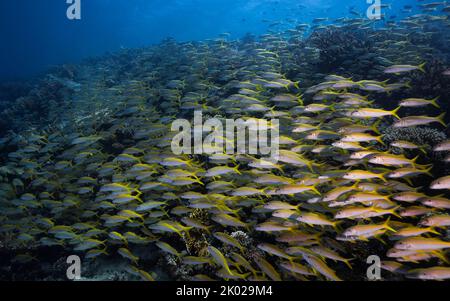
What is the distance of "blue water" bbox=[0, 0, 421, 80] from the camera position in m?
62.3

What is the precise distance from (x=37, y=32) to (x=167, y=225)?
139903 millimetres

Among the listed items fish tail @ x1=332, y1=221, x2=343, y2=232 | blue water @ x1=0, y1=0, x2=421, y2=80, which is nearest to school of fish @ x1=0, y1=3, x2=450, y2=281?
fish tail @ x1=332, y1=221, x2=343, y2=232

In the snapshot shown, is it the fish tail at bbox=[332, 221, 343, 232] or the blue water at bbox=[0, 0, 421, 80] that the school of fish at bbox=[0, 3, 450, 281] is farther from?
the blue water at bbox=[0, 0, 421, 80]

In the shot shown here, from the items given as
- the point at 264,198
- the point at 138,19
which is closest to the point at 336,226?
the point at 264,198

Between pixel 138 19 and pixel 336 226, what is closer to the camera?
pixel 336 226

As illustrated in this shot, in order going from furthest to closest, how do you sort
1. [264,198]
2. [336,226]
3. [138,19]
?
[138,19]
[264,198]
[336,226]

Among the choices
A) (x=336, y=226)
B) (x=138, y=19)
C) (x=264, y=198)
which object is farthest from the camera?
(x=138, y=19)

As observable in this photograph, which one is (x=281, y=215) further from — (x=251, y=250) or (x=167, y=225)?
(x=167, y=225)

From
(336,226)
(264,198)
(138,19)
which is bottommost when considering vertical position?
(336,226)

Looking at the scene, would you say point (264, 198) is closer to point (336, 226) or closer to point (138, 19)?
point (336, 226)

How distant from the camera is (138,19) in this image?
8175 cm

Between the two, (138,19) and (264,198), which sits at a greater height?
(138,19)

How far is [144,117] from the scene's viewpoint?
836cm

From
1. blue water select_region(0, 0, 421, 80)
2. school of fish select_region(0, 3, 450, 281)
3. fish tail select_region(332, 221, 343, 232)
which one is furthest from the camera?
blue water select_region(0, 0, 421, 80)
